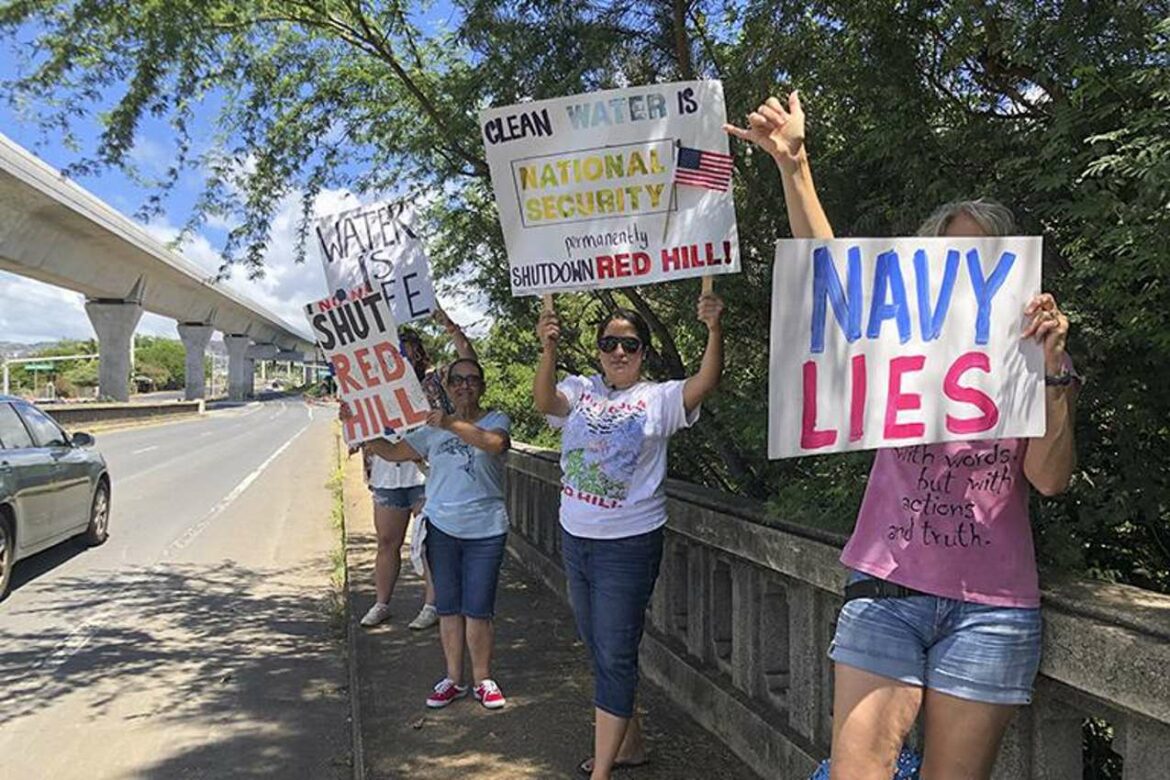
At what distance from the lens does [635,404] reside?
3.59 m

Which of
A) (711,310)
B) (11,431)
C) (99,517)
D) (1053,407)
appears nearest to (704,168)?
(711,310)

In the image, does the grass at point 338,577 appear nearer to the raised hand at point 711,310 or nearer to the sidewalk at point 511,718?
the sidewalk at point 511,718

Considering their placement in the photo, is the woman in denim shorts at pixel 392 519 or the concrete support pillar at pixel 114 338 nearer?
the woman in denim shorts at pixel 392 519

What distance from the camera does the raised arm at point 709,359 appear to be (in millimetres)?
3461

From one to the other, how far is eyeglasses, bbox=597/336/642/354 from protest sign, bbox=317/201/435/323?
6.08ft

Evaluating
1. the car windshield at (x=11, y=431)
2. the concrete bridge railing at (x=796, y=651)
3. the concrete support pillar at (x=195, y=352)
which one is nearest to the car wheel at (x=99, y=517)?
the car windshield at (x=11, y=431)

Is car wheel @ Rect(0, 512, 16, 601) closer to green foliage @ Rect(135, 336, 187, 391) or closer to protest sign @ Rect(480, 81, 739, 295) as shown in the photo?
protest sign @ Rect(480, 81, 739, 295)

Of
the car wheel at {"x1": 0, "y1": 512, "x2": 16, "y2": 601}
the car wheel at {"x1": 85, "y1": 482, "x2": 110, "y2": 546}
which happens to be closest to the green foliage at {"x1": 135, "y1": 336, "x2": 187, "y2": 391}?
the car wheel at {"x1": 85, "y1": 482, "x2": 110, "y2": 546}

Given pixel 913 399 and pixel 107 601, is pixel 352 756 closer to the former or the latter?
pixel 913 399

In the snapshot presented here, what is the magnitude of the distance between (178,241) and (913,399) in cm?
592

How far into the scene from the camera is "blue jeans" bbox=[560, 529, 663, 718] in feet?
11.6

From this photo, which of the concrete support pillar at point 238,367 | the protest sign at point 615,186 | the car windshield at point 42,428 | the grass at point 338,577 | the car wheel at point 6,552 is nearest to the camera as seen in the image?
the protest sign at point 615,186

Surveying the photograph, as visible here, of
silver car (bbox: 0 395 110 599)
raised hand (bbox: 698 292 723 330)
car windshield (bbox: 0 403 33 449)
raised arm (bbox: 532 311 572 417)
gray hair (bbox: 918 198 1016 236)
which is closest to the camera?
gray hair (bbox: 918 198 1016 236)

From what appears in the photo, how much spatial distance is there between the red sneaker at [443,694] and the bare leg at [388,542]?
1.65 m
